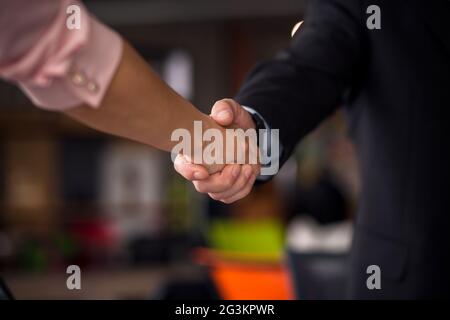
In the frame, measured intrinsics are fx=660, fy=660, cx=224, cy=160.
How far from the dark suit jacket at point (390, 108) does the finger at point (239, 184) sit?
0.17 m

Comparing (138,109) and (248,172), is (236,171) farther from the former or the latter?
(138,109)

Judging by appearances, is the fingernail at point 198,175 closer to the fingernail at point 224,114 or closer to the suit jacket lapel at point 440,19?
the fingernail at point 224,114

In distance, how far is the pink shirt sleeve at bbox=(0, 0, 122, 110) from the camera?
47 cm

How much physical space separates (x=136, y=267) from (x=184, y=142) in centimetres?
663

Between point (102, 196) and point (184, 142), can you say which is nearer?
point (184, 142)

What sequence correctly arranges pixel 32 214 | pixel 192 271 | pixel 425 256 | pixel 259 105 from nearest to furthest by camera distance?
pixel 259 105 < pixel 425 256 < pixel 192 271 < pixel 32 214

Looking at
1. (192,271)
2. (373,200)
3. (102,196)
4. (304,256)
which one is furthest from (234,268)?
(102,196)

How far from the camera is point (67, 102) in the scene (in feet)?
1.83

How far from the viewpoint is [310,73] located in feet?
3.19

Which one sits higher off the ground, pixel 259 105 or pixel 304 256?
pixel 259 105

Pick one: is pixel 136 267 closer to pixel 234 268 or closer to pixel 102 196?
pixel 102 196

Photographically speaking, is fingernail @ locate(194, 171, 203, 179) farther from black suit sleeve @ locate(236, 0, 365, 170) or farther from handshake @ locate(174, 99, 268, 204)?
black suit sleeve @ locate(236, 0, 365, 170)

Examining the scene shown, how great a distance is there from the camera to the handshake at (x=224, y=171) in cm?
67

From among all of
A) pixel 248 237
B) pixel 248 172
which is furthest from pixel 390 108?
pixel 248 237
